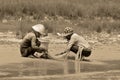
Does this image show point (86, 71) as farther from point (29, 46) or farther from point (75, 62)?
point (29, 46)

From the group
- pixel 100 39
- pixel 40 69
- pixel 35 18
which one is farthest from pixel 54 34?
pixel 40 69

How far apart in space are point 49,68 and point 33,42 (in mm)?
1553

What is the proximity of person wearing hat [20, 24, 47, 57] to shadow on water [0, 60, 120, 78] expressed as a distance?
450 mm

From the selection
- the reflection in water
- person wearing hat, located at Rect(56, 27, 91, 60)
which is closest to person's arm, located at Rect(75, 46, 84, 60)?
person wearing hat, located at Rect(56, 27, 91, 60)

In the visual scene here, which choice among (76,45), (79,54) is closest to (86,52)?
(79,54)

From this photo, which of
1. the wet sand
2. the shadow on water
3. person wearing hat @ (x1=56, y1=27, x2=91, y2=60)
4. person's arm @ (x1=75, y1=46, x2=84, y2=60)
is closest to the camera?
the wet sand

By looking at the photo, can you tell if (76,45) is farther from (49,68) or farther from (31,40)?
(49,68)

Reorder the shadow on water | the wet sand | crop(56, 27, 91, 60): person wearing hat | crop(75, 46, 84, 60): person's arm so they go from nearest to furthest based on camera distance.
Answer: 1. the wet sand
2. the shadow on water
3. crop(56, 27, 91, 60): person wearing hat
4. crop(75, 46, 84, 60): person's arm

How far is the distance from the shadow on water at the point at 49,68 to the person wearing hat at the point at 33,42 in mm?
450

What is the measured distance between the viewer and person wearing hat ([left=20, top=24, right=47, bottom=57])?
15.9 m

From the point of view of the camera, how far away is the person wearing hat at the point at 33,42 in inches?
624

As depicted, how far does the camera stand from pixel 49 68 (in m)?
14.6

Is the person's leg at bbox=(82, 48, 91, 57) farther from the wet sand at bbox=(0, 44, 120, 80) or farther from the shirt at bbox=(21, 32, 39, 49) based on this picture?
the shirt at bbox=(21, 32, 39, 49)

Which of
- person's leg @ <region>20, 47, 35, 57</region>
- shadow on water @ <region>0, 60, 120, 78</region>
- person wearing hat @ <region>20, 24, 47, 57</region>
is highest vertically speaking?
person wearing hat @ <region>20, 24, 47, 57</region>
